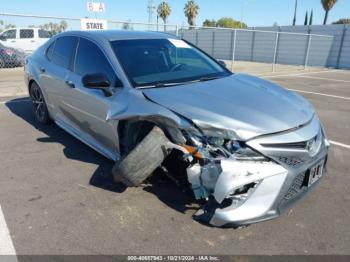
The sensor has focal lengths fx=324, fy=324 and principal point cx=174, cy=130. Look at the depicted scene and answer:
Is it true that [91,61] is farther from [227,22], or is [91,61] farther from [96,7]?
[227,22]

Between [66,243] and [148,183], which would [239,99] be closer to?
[148,183]

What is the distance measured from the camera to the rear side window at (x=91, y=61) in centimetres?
357

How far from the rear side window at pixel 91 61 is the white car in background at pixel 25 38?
1391 cm

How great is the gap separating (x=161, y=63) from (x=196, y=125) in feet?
4.71

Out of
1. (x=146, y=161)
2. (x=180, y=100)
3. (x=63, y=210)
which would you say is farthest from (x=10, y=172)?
(x=180, y=100)

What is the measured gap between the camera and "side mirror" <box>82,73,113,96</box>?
10.8 ft

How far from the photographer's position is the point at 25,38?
54.3 ft

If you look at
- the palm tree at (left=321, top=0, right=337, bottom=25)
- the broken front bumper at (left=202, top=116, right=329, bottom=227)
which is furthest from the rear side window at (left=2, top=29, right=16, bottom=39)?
the palm tree at (left=321, top=0, right=337, bottom=25)

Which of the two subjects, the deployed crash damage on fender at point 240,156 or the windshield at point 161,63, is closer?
the deployed crash damage on fender at point 240,156

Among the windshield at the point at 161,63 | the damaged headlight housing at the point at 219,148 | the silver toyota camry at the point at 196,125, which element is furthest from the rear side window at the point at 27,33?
the damaged headlight housing at the point at 219,148

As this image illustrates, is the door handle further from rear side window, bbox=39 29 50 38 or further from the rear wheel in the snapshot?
rear side window, bbox=39 29 50 38

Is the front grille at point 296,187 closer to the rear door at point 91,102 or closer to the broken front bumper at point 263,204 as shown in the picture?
the broken front bumper at point 263,204

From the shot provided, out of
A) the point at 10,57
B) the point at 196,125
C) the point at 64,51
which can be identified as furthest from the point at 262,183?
the point at 10,57

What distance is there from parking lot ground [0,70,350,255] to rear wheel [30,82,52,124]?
1182 mm
